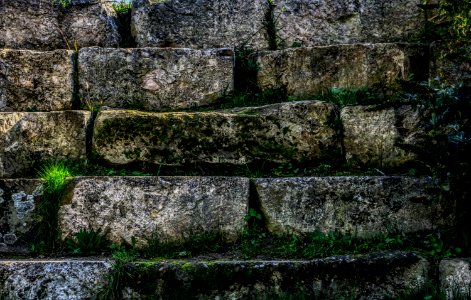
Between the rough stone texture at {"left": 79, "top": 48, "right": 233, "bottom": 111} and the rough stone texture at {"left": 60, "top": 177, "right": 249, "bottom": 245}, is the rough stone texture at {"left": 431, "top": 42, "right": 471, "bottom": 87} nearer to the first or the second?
the rough stone texture at {"left": 79, "top": 48, "right": 233, "bottom": 111}

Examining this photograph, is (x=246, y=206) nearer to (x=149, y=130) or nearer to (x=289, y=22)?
(x=149, y=130)

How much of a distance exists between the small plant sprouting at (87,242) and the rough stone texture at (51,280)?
0.32m

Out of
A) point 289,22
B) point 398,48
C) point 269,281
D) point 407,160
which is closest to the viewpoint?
point 269,281

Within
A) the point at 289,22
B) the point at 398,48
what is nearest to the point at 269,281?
the point at 398,48

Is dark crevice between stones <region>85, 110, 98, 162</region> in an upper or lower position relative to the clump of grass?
lower

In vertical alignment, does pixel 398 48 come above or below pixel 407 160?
above

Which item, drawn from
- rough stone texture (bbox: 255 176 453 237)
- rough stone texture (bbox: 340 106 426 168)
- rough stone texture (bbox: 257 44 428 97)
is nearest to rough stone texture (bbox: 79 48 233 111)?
rough stone texture (bbox: 257 44 428 97)

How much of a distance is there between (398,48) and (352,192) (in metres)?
1.43

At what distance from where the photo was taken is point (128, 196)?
3389 mm

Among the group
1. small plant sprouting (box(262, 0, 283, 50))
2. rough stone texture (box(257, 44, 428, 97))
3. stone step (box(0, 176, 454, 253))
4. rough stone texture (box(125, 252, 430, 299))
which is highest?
small plant sprouting (box(262, 0, 283, 50))

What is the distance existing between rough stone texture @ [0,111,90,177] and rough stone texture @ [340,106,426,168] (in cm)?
192

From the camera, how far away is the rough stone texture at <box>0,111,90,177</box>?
3.77 m

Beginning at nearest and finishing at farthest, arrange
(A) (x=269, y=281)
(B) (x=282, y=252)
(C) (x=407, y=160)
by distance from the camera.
→ (A) (x=269, y=281) → (B) (x=282, y=252) → (C) (x=407, y=160)

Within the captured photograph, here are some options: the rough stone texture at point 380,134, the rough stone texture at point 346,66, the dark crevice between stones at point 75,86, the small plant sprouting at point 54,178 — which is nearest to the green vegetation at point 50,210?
the small plant sprouting at point 54,178
